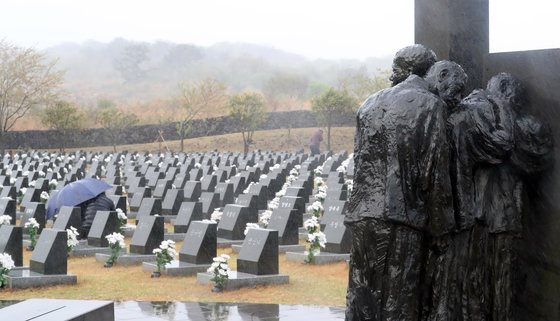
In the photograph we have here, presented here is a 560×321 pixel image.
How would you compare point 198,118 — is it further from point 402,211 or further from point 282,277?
point 402,211

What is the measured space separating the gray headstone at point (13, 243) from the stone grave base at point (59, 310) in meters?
5.94

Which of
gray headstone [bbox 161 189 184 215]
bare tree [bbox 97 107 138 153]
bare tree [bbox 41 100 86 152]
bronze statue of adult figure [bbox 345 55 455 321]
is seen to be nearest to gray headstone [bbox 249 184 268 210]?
gray headstone [bbox 161 189 184 215]

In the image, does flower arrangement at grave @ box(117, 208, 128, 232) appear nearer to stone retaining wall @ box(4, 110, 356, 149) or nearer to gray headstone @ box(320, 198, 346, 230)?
gray headstone @ box(320, 198, 346, 230)

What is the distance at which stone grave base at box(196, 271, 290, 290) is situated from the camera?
34.2 feet

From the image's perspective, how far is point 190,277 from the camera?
11.5 metres

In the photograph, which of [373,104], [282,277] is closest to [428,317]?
[373,104]

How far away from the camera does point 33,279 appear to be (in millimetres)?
10906

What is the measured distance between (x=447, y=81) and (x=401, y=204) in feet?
3.24

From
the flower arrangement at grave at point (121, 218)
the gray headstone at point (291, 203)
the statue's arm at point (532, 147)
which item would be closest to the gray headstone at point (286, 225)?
the gray headstone at point (291, 203)

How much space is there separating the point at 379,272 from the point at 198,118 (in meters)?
57.4

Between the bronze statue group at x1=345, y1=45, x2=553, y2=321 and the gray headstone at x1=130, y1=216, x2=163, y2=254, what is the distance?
8.23 meters

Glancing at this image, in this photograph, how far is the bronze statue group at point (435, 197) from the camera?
514 cm

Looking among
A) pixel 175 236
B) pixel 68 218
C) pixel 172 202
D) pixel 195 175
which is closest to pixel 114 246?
pixel 68 218

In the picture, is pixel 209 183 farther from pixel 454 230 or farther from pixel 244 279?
pixel 454 230
